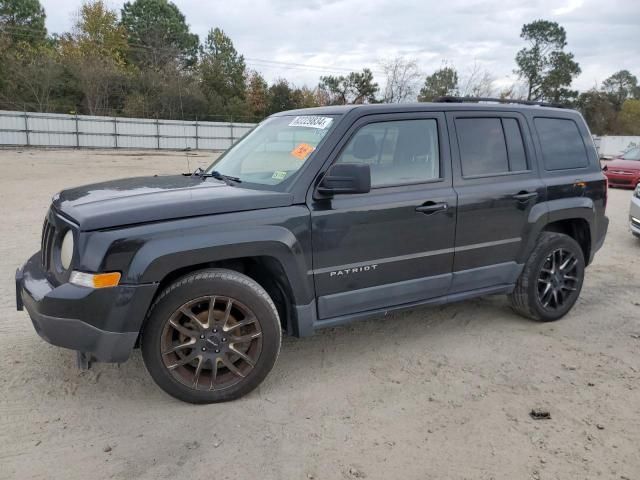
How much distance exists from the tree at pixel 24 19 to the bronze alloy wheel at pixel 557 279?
53.5 meters

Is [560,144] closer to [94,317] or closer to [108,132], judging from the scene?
[94,317]

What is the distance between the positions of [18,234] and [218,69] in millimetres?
42031

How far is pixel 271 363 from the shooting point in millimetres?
3320

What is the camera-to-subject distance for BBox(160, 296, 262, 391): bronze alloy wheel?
3104 millimetres

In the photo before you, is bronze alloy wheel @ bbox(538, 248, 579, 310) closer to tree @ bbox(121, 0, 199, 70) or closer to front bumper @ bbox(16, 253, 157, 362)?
front bumper @ bbox(16, 253, 157, 362)

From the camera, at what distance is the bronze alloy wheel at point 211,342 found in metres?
3.10

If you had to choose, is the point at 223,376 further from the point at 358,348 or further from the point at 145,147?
the point at 145,147

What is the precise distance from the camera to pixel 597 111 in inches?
2274

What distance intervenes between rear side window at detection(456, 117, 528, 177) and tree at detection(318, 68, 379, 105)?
4198 centimetres

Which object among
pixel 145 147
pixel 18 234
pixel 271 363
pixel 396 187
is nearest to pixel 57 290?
pixel 271 363

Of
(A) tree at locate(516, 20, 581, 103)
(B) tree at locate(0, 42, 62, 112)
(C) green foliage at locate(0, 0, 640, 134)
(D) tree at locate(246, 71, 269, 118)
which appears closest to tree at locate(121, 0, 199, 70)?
(C) green foliage at locate(0, 0, 640, 134)

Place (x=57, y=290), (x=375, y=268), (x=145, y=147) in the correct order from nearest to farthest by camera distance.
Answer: (x=57, y=290) < (x=375, y=268) < (x=145, y=147)

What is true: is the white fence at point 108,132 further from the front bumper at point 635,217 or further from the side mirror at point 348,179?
the side mirror at point 348,179

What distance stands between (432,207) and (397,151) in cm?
48
